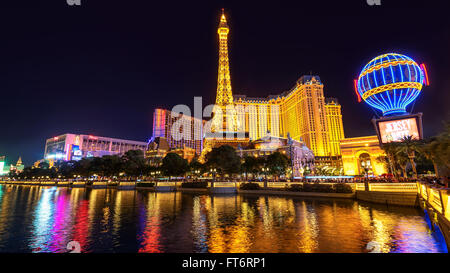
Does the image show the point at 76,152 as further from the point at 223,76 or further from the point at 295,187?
the point at 295,187

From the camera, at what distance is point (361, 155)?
73.1 metres

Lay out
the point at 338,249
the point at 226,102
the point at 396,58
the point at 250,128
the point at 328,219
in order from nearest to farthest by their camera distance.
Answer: the point at 338,249 → the point at 328,219 → the point at 396,58 → the point at 226,102 → the point at 250,128

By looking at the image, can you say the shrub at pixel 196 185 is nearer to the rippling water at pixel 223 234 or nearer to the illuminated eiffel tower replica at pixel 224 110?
the rippling water at pixel 223 234

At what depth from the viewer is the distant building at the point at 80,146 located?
151 meters

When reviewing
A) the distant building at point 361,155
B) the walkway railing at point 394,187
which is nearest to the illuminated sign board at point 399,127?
the distant building at point 361,155

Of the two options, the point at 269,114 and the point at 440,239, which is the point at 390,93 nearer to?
the point at 440,239

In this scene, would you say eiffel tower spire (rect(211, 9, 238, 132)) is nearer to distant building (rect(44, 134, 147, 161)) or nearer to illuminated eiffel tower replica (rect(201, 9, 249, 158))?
illuminated eiffel tower replica (rect(201, 9, 249, 158))

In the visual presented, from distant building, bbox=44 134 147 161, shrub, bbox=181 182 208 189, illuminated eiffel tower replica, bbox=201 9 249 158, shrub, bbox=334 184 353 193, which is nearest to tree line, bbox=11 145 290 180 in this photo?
shrub, bbox=181 182 208 189

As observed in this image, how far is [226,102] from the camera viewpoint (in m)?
118

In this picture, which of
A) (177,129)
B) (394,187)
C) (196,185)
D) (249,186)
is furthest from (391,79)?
(177,129)

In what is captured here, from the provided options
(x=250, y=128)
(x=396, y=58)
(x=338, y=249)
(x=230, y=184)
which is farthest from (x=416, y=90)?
(x=250, y=128)

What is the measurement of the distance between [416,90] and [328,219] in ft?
137

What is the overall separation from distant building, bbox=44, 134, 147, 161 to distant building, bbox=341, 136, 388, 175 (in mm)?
132013

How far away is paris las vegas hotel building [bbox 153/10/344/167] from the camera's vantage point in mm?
111000
